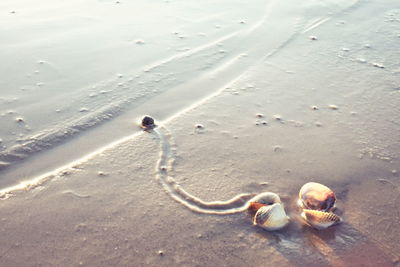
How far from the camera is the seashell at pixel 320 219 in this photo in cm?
244

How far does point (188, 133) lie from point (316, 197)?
1151mm

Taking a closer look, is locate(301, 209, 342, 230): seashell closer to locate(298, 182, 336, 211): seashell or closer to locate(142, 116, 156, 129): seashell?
locate(298, 182, 336, 211): seashell

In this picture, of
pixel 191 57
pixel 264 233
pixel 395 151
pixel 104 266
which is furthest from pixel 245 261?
pixel 191 57

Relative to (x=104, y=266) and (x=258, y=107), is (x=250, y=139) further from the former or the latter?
(x=104, y=266)

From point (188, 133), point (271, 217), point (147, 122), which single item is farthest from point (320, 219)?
point (147, 122)

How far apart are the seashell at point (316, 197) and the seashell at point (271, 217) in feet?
0.63

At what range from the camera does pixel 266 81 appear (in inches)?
162

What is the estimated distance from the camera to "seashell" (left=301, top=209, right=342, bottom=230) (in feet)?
8.00

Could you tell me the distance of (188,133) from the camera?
10.9 feet

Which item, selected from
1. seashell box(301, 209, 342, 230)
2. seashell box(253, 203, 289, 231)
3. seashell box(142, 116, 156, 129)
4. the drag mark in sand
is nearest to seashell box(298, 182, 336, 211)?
seashell box(301, 209, 342, 230)

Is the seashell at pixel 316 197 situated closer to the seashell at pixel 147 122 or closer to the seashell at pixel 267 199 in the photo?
Answer: the seashell at pixel 267 199

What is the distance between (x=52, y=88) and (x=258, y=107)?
70.9 inches

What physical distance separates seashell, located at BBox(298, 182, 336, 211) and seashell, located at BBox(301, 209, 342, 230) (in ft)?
0.22

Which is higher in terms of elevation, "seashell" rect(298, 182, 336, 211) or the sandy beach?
"seashell" rect(298, 182, 336, 211)
